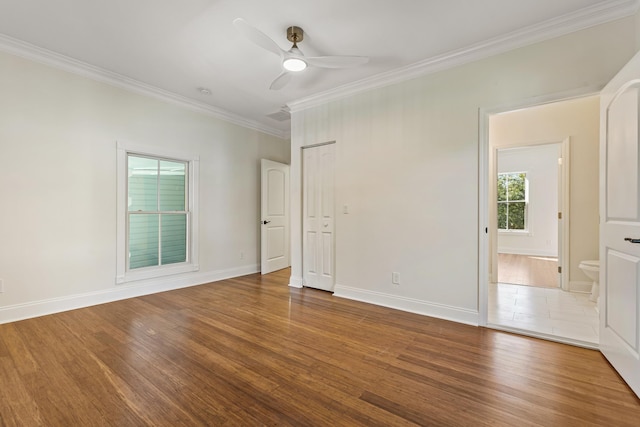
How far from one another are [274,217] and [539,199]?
22.2 feet

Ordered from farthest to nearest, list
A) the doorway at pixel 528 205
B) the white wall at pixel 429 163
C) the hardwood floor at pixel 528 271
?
the doorway at pixel 528 205, the hardwood floor at pixel 528 271, the white wall at pixel 429 163

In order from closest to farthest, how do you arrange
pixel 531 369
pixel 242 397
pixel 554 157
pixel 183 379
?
pixel 242 397 → pixel 183 379 → pixel 531 369 → pixel 554 157

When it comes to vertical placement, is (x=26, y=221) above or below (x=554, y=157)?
below

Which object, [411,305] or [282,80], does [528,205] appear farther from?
[282,80]

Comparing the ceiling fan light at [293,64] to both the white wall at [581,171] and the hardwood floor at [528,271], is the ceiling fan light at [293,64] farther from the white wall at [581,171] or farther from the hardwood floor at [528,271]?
the hardwood floor at [528,271]

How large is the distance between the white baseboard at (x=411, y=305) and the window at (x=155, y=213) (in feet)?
8.09

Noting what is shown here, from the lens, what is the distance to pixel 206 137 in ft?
14.5

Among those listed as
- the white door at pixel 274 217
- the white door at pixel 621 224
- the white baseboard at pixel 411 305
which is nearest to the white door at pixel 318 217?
the white baseboard at pixel 411 305

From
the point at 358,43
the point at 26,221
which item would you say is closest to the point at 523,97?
the point at 358,43

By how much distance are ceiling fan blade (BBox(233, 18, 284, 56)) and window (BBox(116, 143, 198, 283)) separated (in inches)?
97.4

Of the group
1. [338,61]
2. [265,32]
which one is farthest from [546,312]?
[265,32]

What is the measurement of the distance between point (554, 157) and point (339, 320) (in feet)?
24.2

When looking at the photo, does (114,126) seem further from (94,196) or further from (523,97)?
(523,97)

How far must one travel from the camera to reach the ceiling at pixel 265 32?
2.20 meters
